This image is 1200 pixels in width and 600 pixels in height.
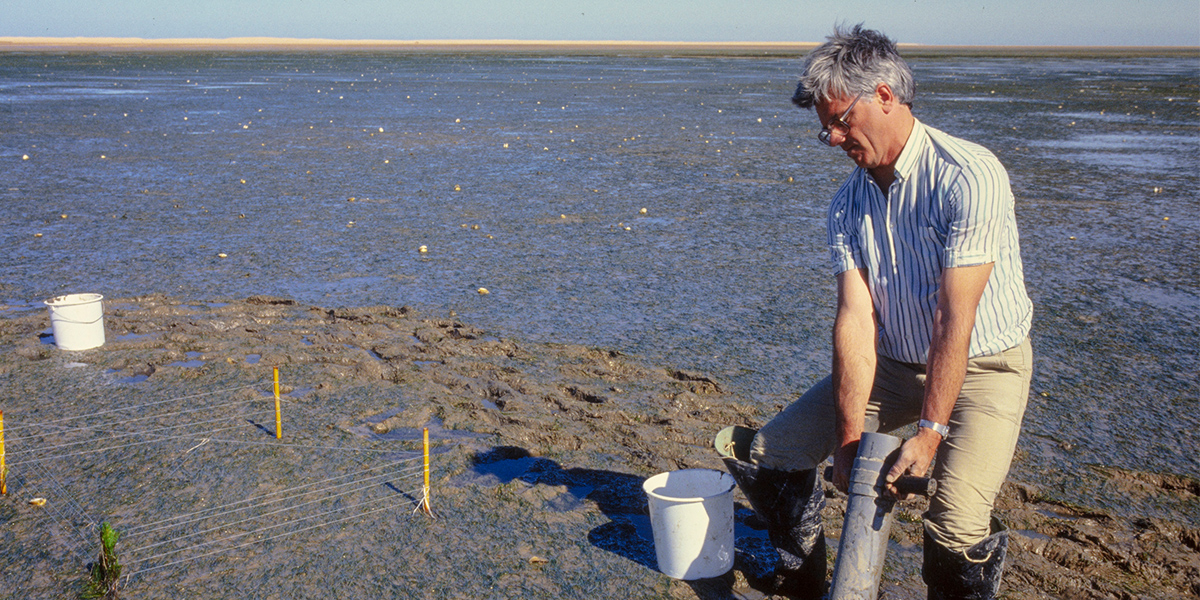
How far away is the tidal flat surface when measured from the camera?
→ 566 centimetres

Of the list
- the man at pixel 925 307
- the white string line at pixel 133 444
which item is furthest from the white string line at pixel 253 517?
the man at pixel 925 307

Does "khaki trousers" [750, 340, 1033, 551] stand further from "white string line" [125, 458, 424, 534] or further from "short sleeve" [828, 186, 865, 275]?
"white string line" [125, 458, 424, 534]

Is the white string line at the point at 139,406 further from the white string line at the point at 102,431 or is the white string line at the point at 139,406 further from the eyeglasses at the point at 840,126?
the eyeglasses at the point at 840,126

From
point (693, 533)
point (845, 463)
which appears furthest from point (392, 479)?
point (845, 463)

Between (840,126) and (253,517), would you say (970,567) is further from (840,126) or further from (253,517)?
(253,517)

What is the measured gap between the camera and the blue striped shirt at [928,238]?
2.68 m

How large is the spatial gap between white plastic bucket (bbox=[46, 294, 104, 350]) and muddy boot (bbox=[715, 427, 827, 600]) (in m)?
4.10

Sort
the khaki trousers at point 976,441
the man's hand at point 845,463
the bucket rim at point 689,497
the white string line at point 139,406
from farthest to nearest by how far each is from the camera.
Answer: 1. the white string line at point 139,406
2. the bucket rim at point 689,497
3. the man's hand at point 845,463
4. the khaki trousers at point 976,441

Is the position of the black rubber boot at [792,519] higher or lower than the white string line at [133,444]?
higher

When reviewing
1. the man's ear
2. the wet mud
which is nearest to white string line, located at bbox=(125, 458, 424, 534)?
the wet mud

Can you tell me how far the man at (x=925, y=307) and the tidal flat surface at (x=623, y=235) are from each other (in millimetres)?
1610

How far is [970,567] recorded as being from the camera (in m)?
2.81

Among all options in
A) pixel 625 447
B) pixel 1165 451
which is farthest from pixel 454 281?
pixel 1165 451

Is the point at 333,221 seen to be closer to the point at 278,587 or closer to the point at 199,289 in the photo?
the point at 199,289
